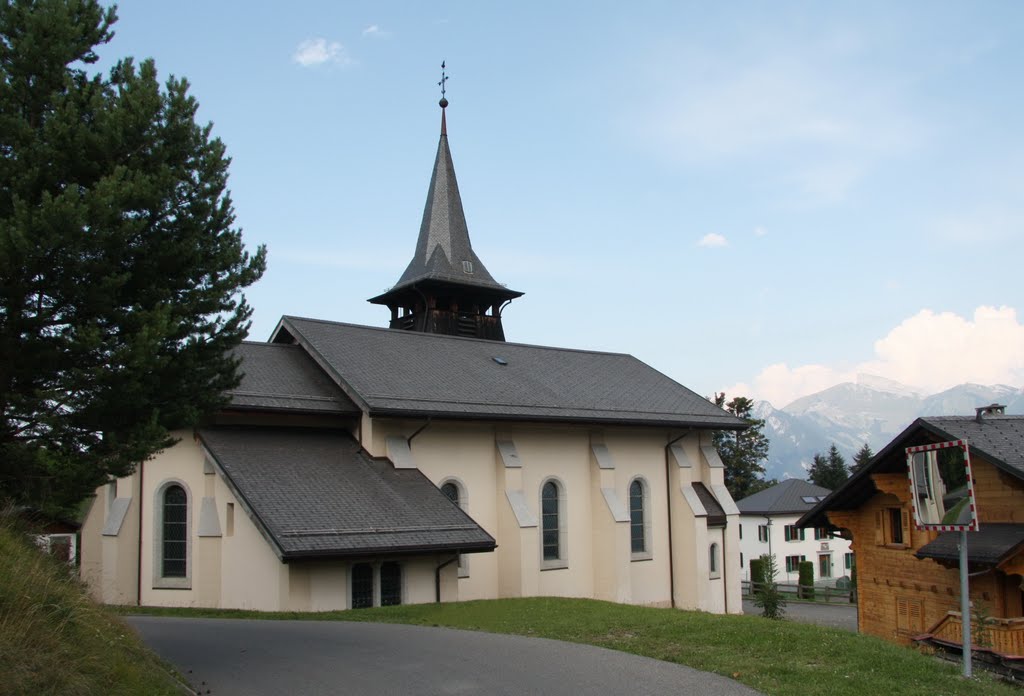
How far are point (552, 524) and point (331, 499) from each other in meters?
8.60

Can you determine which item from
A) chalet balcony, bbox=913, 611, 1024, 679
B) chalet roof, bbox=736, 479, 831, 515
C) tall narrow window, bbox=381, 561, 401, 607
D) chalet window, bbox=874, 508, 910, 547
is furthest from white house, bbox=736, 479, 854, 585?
tall narrow window, bbox=381, 561, 401, 607

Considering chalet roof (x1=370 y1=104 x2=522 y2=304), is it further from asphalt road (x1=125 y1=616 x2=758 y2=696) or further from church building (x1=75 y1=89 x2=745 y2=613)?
asphalt road (x1=125 y1=616 x2=758 y2=696)

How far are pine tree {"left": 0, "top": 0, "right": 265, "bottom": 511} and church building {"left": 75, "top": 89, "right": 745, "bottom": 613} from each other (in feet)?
14.4

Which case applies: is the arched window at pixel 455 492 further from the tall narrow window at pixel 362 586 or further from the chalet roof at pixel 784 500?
the chalet roof at pixel 784 500

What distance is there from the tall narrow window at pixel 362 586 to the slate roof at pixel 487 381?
13.8 ft

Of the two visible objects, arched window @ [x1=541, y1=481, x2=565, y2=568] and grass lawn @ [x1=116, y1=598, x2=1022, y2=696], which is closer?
grass lawn @ [x1=116, y1=598, x2=1022, y2=696]

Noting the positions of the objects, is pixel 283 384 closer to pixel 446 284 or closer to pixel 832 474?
pixel 446 284

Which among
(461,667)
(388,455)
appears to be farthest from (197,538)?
(461,667)

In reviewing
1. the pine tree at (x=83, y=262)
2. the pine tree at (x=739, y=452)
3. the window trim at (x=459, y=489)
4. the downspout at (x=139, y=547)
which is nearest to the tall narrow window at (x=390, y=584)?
the window trim at (x=459, y=489)

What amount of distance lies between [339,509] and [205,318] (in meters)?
8.45

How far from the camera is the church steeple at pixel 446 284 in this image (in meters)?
34.9

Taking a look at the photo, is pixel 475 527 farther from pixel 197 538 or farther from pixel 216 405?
pixel 216 405

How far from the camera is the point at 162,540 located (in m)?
21.5

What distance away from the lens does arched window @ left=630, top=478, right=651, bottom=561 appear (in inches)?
1145
